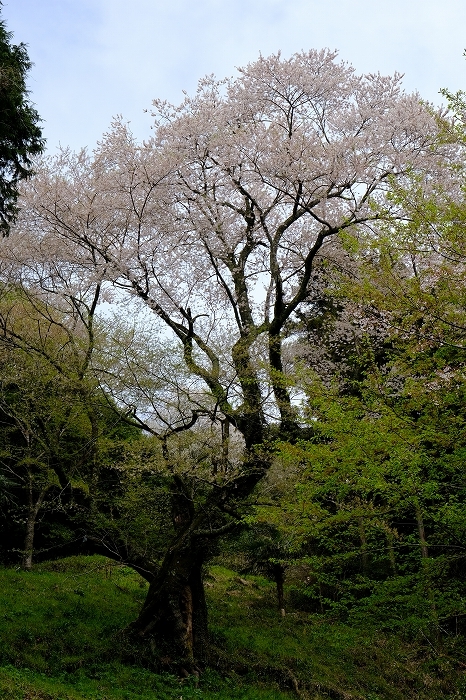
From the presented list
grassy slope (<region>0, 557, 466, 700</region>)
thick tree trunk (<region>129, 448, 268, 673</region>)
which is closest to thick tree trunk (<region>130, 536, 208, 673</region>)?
thick tree trunk (<region>129, 448, 268, 673</region>)

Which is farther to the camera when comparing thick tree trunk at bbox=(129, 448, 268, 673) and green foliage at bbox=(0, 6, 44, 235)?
thick tree trunk at bbox=(129, 448, 268, 673)

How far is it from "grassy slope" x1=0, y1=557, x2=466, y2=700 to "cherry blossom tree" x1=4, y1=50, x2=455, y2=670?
855 mm

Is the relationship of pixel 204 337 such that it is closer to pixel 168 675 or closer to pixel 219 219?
pixel 219 219

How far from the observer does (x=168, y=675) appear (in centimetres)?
862

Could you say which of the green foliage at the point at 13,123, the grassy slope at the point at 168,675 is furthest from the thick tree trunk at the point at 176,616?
the green foliage at the point at 13,123

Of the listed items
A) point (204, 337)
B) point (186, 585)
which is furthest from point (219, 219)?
point (186, 585)

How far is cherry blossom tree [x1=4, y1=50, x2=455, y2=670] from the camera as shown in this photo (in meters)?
9.59

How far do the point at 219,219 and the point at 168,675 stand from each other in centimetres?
766

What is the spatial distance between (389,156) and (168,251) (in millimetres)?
4527

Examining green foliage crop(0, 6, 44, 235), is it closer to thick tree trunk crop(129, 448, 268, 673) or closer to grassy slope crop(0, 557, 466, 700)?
thick tree trunk crop(129, 448, 268, 673)

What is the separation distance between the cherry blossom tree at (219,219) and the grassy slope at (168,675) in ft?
2.81

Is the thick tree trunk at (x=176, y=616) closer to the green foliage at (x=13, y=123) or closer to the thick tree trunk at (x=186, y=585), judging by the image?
the thick tree trunk at (x=186, y=585)

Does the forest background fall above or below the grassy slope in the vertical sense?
above

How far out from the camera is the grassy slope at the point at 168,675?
25.6 ft
